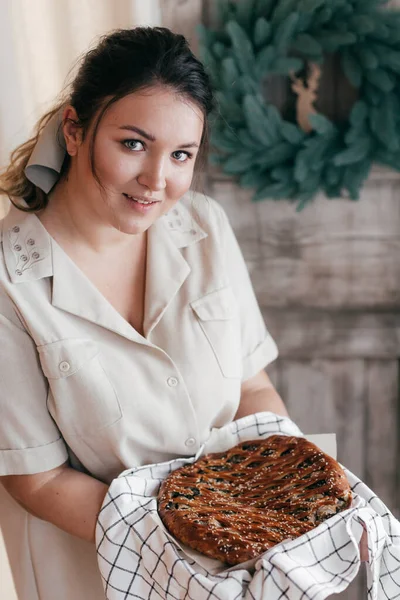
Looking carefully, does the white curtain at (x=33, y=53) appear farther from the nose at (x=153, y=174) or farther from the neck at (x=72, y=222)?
the nose at (x=153, y=174)

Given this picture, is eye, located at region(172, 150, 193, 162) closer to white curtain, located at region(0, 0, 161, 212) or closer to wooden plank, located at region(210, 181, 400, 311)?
white curtain, located at region(0, 0, 161, 212)

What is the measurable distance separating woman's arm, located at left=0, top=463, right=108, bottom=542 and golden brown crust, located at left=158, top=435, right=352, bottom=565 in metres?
0.13

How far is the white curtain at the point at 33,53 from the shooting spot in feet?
4.44

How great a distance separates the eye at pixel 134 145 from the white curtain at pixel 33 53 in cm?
30

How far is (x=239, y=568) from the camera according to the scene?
3.31ft

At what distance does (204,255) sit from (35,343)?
1.27 ft

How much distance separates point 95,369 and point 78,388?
42 mm

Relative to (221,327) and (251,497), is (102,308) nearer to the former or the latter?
(221,327)

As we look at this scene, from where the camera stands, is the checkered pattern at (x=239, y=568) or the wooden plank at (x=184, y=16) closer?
the checkered pattern at (x=239, y=568)

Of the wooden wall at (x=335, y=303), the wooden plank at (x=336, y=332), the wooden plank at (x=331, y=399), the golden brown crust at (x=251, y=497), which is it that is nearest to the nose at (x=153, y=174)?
the golden brown crust at (x=251, y=497)

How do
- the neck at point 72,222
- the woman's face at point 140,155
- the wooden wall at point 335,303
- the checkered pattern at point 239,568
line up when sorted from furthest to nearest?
the wooden wall at point 335,303 < the neck at point 72,222 < the woman's face at point 140,155 < the checkered pattern at point 239,568

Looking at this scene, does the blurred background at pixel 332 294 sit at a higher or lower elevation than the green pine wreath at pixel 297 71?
lower

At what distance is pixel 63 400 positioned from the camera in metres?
1.22

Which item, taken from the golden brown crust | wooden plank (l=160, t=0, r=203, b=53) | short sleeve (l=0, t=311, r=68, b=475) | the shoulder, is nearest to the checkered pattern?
the golden brown crust
